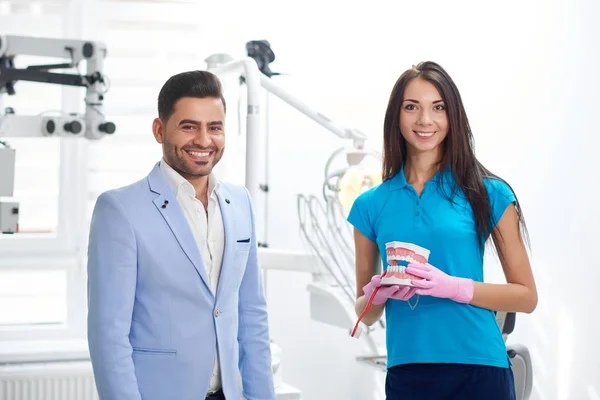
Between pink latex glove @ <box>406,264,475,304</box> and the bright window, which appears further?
the bright window

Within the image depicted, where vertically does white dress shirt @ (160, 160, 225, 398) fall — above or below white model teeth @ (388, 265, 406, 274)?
above

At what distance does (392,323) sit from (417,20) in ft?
8.49

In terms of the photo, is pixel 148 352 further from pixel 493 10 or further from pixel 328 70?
pixel 328 70

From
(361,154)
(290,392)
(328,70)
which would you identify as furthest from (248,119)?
(328,70)

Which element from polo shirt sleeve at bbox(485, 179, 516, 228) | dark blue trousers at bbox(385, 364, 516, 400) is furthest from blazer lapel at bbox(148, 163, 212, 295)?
polo shirt sleeve at bbox(485, 179, 516, 228)

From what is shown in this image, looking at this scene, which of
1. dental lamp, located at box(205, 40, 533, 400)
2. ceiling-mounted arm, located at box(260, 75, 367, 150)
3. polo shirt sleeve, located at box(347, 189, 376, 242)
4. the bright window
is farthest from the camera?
the bright window

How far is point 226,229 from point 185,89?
286 millimetres

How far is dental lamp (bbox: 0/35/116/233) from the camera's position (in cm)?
235

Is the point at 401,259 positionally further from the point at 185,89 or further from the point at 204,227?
the point at 185,89

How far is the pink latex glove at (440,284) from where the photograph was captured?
5.58ft

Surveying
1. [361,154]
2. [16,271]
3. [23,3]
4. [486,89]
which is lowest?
[16,271]

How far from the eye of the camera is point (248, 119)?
2.78m

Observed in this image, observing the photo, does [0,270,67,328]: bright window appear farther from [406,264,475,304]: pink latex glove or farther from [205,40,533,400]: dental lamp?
[406,264,475,304]: pink latex glove

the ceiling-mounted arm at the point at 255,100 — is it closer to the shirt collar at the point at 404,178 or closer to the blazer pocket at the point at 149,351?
the shirt collar at the point at 404,178
